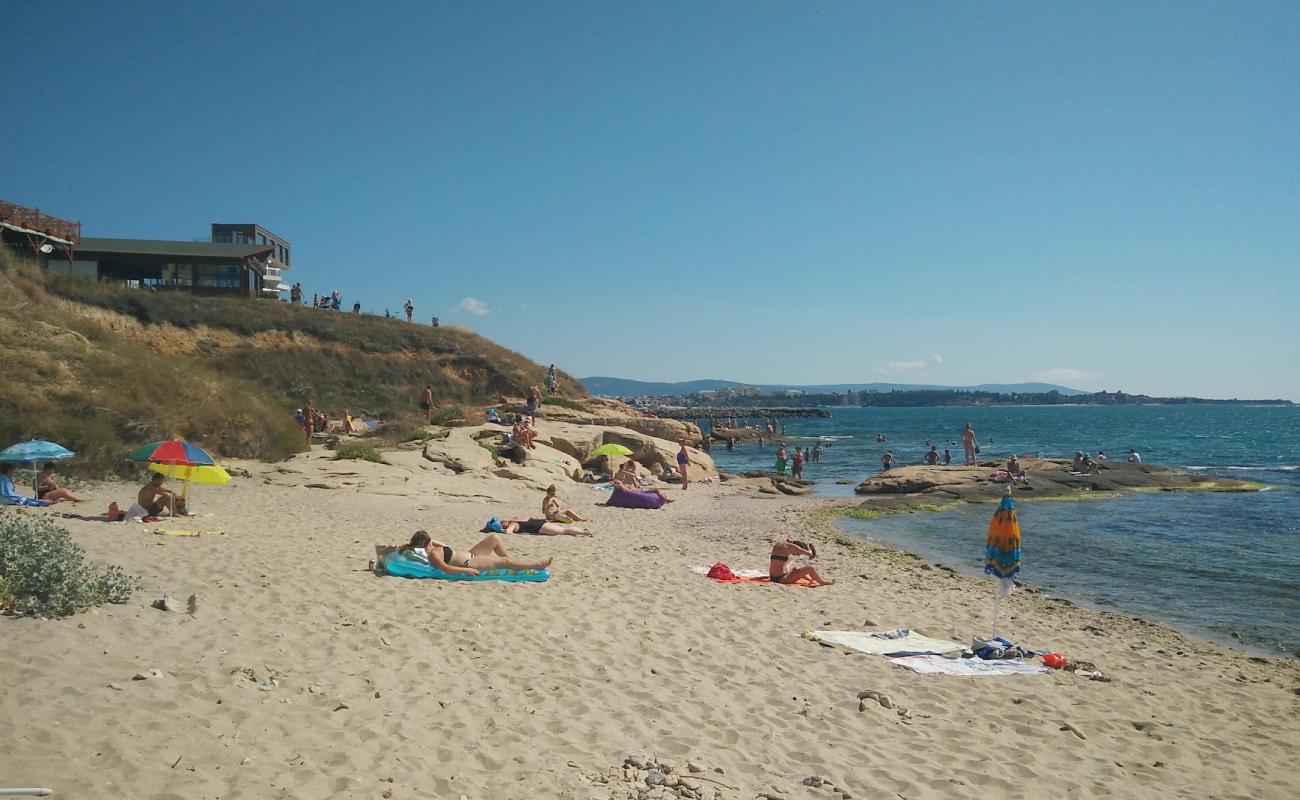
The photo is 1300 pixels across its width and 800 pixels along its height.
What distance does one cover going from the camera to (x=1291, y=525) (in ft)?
68.0

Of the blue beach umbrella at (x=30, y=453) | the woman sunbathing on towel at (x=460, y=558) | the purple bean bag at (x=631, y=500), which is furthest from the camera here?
the purple bean bag at (x=631, y=500)

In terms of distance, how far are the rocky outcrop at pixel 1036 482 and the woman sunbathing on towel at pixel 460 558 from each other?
18.5 meters

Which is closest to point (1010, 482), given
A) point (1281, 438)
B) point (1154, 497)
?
point (1154, 497)

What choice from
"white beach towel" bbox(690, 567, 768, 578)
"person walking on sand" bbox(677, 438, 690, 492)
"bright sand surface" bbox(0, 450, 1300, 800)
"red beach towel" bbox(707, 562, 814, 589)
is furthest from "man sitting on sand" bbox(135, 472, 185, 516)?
"person walking on sand" bbox(677, 438, 690, 492)

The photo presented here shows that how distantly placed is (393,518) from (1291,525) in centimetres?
2243

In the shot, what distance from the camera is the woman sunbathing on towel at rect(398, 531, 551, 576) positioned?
10008 mm

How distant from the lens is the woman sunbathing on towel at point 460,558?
32.8 feet

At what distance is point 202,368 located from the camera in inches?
1005

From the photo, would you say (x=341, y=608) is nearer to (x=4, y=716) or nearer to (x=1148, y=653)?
(x=4, y=716)

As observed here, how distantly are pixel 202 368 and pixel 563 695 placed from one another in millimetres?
23837

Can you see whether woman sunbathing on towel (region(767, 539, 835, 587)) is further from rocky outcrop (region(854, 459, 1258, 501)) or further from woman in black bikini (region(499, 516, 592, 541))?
rocky outcrop (region(854, 459, 1258, 501))

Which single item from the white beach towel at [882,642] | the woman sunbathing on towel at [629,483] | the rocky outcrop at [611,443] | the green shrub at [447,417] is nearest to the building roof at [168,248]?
the green shrub at [447,417]

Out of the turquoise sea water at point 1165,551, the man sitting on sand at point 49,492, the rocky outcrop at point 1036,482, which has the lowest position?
the turquoise sea water at point 1165,551

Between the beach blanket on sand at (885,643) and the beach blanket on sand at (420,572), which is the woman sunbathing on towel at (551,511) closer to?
the beach blanket on sand at (420,572)
